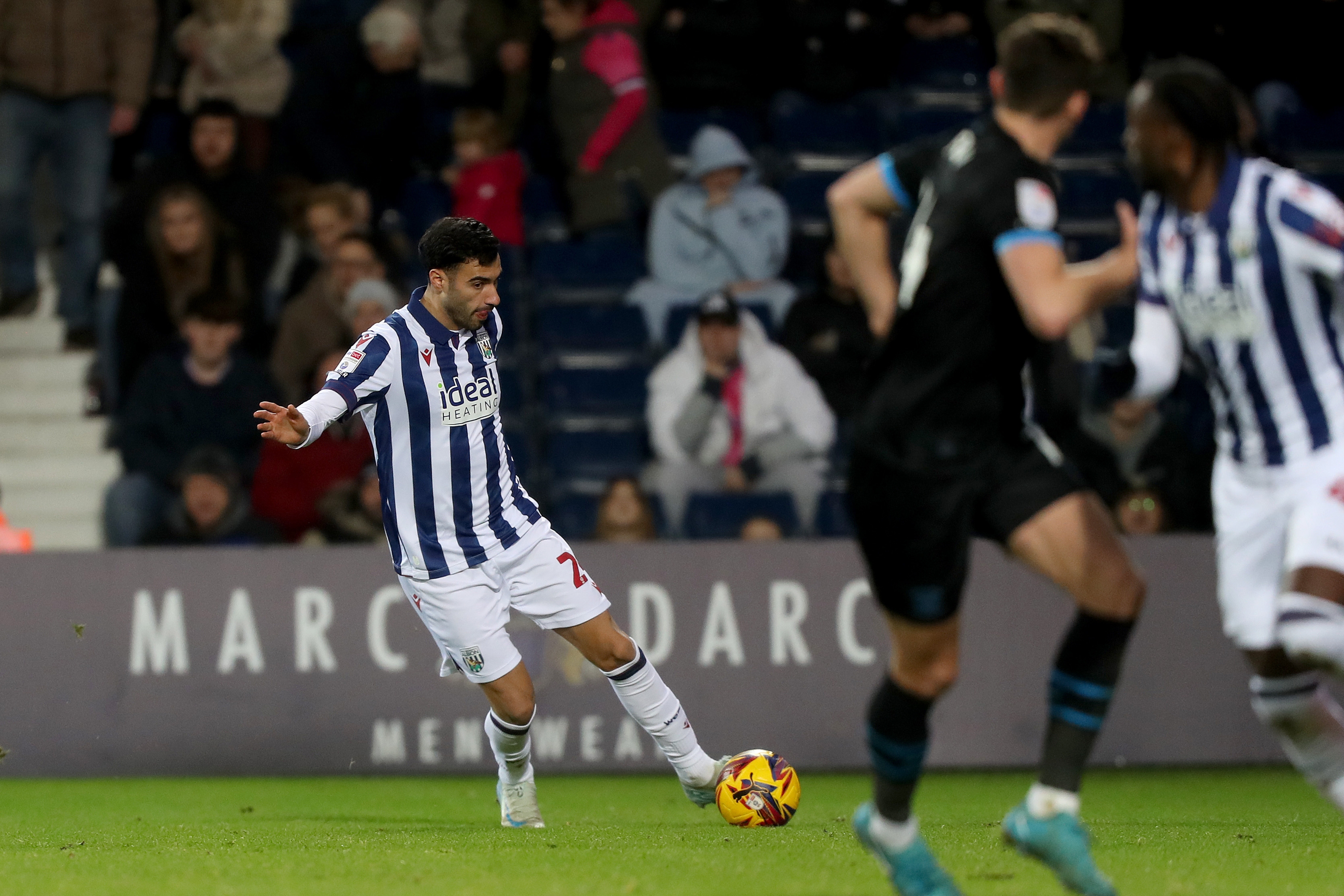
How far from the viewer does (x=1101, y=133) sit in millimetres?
12711

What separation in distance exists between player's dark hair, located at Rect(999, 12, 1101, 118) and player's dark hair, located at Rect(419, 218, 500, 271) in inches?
98.7

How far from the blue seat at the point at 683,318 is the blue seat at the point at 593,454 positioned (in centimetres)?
66

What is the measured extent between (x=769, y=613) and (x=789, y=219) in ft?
12.4

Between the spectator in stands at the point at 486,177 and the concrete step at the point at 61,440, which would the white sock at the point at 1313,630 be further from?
the concrete step at the point at 61,440

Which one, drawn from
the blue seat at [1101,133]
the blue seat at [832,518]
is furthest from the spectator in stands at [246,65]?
the blue seat at [1101,133]

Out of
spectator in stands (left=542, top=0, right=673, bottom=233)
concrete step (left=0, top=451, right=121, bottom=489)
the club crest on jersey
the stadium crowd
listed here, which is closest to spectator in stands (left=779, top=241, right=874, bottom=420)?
the stadium crowd

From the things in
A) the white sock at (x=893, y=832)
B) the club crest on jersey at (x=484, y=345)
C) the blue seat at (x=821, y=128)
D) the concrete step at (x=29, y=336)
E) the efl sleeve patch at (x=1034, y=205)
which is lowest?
the white sock at (x=893, y=832)

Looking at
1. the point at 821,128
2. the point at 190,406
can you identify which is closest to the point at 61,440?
the point at 190,406

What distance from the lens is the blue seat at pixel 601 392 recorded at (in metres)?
11.8

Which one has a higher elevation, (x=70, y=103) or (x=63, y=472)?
(x=70, y=103)

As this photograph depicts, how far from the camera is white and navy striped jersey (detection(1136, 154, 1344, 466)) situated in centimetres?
435

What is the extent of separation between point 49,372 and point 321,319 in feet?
7.68

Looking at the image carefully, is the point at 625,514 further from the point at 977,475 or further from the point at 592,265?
the point at 977,475

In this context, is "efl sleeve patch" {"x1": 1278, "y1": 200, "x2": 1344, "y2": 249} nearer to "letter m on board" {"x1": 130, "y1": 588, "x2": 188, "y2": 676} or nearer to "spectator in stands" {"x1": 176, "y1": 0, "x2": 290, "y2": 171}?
"letter m on board" {"x1": 130, "y1": 588, "x2": 188, "y2": 676}
